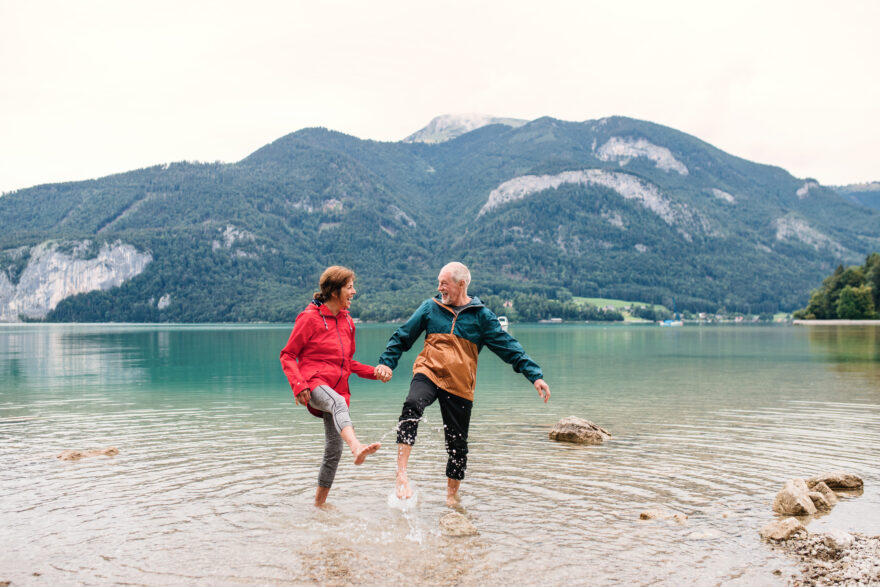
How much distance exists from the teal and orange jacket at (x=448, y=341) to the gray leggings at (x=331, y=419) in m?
0.78

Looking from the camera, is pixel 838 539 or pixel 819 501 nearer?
pixel 838 539

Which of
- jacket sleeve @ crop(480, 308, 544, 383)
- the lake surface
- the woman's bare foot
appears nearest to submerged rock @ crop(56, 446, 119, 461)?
the lake surface

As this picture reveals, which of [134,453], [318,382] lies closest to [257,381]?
[134,453]

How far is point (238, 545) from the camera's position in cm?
745

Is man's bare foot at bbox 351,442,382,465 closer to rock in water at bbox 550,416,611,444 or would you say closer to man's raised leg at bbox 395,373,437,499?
man's raised leg at bbox 395,373,437,499

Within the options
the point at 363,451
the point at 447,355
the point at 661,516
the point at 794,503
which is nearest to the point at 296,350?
the point at 363,451

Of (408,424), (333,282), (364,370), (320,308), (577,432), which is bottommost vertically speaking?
(577,432)

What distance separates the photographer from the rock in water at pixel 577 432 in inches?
568

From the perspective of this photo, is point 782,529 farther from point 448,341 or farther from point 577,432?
point 577,432

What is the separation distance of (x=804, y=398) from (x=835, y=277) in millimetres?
135288

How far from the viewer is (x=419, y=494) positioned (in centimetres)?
976

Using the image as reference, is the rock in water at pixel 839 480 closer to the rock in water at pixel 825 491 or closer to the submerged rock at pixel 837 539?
the rock in water at pixel 825 491

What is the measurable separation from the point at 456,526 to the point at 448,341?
2201mm

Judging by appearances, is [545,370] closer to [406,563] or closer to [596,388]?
[596,388]
